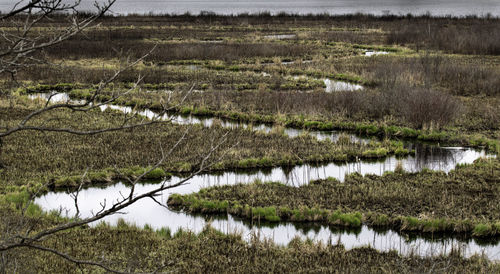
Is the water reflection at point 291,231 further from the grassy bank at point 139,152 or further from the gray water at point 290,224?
the grassy bank at point 139,152

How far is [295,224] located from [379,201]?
7.30 ft

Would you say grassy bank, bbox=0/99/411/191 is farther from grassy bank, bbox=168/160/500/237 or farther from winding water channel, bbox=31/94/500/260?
grassy bank, bbox=168/160/500/237

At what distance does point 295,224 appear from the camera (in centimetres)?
1160

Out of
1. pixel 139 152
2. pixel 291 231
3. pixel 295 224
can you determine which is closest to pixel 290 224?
pixel 295 224

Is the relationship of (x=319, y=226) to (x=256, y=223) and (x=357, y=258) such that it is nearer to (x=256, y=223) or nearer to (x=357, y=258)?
(x=256, y=223)

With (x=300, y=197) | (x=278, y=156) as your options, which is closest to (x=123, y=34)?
(x=278, y=156)

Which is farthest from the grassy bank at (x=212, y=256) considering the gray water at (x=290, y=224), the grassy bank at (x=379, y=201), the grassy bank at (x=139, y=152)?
the grassy bank at (x=139, y=152)

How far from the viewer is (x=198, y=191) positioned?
13.4 metres

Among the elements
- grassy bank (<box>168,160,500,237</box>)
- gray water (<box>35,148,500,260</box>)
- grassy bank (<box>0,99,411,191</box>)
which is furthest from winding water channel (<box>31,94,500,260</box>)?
grassy bank (<box>0,99,411,191</box>)

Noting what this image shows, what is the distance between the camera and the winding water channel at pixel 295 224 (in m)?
10.6

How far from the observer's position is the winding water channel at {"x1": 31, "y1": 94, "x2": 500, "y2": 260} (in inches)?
416

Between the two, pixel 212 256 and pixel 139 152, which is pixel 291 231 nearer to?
pixel 212 256

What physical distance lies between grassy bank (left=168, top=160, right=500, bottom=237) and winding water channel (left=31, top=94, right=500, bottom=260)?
26cm

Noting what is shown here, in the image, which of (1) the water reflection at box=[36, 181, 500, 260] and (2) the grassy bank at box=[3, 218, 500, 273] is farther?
(1) the water reflection at box=[36, 181, 500, 260]
